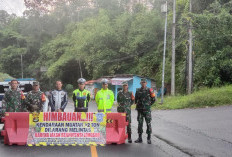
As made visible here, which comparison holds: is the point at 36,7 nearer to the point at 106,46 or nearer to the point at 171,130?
the point at 106,46

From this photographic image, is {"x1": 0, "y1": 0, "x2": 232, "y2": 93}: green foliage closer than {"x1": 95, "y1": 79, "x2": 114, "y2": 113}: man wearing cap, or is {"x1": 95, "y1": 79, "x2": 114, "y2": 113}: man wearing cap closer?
{"x1": 95, "y1": 79, "x2": 114, "y2": 113}: man wearing cap

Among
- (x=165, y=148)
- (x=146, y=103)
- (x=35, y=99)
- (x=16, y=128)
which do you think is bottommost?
(x=165, y=148)

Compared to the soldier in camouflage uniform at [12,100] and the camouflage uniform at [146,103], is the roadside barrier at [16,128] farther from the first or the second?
the camouflage uniform at [146,103]

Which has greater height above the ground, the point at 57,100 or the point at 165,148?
the point at 57,100

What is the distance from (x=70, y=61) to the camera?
5469cm

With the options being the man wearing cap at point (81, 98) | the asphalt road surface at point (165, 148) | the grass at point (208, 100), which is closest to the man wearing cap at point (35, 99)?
the man wearing cap at point (81, 98)

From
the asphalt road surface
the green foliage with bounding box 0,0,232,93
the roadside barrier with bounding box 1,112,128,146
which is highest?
the green foliage with bounding box 0,0,232,93

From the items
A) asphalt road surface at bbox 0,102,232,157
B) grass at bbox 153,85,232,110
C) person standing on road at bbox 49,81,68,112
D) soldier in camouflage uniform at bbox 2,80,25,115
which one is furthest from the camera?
grass at bbox 153,85,232,110

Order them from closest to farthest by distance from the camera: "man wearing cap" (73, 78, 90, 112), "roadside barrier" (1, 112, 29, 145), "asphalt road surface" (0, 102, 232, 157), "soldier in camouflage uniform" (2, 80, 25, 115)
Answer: "asphalt road surface" (0, 102, 232, 157) < "roadside barrier" (1, 112, 29, 145) < "soldier in camouflage uniform" (2, 80, 25, 115) < "man wearing cap" (73, 78, 90, 112)

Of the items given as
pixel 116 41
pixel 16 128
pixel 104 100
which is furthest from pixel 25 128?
pixel 116 41

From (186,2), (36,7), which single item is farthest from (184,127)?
(36,7)

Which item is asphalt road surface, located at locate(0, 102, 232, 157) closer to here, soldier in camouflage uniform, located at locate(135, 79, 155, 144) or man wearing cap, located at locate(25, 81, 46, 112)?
soldier in camouflage uniform, located at locate(135, 79, 155, 144)

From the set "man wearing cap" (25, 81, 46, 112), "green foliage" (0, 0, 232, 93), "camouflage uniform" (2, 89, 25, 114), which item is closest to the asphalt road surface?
"camouflage uniform" (2, 89, 25, 114)

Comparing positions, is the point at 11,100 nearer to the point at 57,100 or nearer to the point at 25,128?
the point at 25,128
